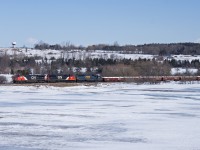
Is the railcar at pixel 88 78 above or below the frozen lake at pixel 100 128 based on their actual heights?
below

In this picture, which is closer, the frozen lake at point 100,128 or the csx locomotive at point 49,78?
the frozen lake at point 100,128

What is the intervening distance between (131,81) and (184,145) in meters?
55.5

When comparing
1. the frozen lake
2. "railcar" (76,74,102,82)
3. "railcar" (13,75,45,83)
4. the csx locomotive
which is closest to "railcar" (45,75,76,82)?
the csx locomotive

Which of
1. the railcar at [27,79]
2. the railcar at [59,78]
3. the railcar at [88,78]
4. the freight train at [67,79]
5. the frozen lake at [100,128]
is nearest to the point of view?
the frozen lake at [100,128]

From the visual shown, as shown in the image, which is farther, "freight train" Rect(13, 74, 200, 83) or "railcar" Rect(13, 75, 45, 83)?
"freight train" Rect(13, 74, 200, 83)

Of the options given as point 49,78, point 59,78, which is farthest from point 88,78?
point 49,78

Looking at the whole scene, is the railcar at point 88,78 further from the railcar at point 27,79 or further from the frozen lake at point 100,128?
the frozen lake at point 100,128

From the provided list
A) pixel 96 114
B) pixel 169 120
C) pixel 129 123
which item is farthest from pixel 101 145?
pixel 96 114

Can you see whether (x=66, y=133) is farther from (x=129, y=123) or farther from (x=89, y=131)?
(x=129, y=123)

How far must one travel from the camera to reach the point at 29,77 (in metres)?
65.6

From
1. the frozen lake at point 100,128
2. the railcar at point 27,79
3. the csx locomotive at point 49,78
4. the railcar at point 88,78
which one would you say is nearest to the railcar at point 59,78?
the csx locomotive at point 49,78

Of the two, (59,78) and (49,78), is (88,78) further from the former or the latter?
(49,78)

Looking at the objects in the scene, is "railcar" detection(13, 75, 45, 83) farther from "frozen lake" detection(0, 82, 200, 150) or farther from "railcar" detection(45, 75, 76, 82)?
"frozen lake" detection(0, 82, 200, 150)

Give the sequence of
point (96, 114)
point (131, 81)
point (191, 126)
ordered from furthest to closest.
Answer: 1. point (131, 81)
2. point (96, 114)
3. point (191, 126)
